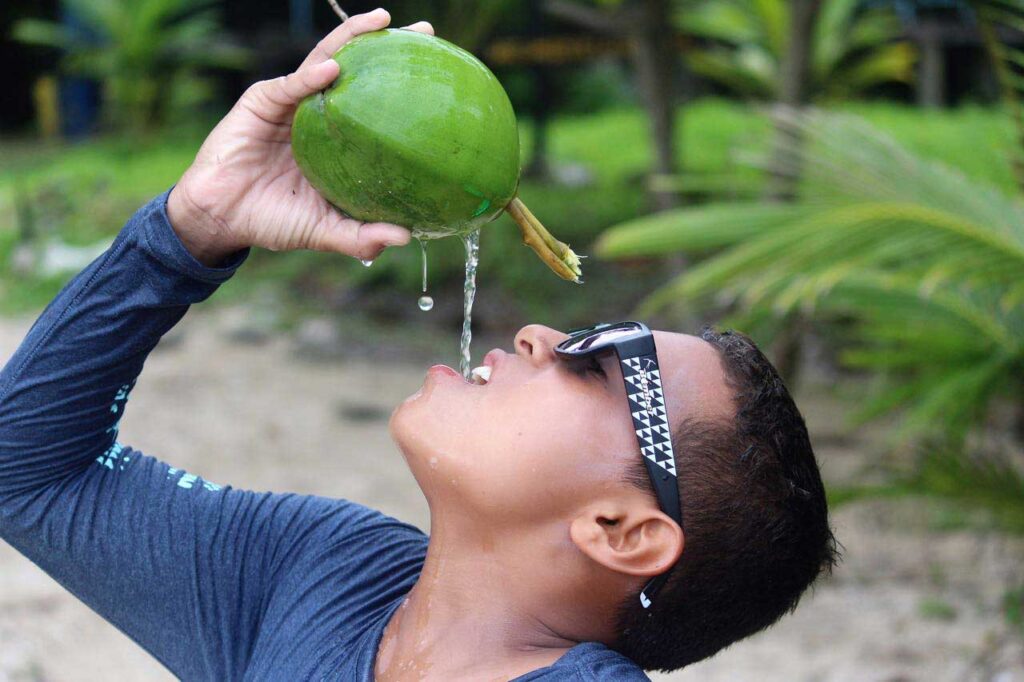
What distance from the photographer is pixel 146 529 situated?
1.63 metres

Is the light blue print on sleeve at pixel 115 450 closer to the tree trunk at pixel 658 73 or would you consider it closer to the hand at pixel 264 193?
the hand at pixel 264 193

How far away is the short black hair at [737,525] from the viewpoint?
57.1 inches

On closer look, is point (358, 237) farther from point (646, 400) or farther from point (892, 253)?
point (892, 253)

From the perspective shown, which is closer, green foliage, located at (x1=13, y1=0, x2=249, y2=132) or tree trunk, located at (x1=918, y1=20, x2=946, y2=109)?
tree trunk, located at (x1=918, y1=20, x2=946, y2=109)

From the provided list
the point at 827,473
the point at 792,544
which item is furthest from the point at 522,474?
the point at 827,473

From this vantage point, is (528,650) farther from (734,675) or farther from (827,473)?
(827,473)

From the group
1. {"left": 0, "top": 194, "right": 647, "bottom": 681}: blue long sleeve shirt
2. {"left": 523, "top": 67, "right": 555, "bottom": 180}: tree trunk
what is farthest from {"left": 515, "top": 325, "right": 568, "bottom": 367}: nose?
{"left": 523, "top": 67, "right": 555, "bottom": 180}: tree trunk

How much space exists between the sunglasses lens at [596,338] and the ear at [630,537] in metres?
0.21

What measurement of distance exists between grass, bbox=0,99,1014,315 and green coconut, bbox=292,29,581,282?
3286 millimetres

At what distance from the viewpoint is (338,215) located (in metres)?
1.65

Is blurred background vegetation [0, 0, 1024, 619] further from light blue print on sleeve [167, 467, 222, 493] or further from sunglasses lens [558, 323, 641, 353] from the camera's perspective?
light blue print on sleeve [167, 467, 222, 493]

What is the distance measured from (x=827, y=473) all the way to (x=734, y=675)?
167cm

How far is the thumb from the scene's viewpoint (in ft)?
4.96

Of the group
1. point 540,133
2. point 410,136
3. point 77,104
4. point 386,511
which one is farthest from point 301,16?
point 410,136
